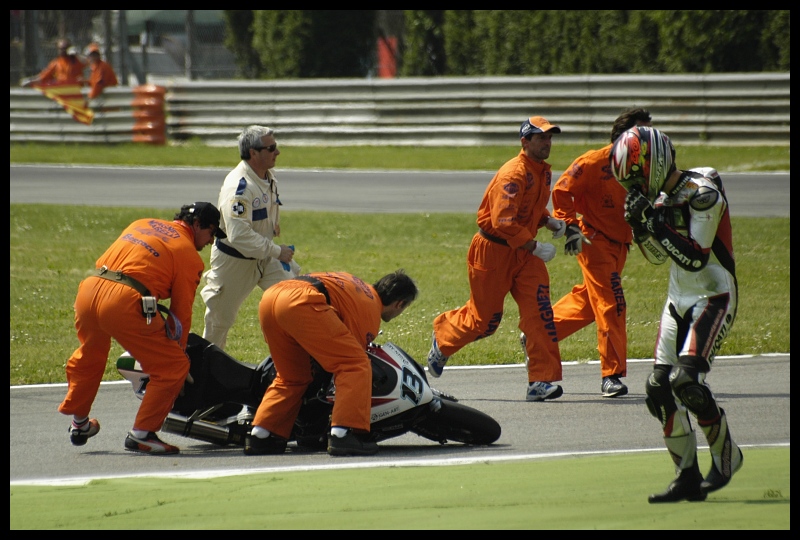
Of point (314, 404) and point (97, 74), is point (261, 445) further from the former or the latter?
point (97, 74)

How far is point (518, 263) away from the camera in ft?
25.6

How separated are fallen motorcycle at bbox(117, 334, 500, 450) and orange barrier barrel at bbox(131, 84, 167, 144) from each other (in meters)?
17.4

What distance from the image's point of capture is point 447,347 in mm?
8047

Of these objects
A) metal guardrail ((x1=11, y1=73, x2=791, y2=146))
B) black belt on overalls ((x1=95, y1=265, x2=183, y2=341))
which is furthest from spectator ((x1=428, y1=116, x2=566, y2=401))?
metal guardrail ((x1=11, y1=73, x2=791, y2=146))

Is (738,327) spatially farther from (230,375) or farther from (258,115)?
(258,115)

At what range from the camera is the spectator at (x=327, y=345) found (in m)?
6.02

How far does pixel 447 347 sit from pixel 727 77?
1427 cm

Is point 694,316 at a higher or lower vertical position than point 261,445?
higher

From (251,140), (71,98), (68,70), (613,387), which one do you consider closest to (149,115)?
(71,98)

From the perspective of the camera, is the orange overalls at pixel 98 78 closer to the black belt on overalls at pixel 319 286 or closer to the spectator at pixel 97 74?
the spectator at pixel 97 74

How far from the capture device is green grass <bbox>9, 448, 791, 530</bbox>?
4.63 m

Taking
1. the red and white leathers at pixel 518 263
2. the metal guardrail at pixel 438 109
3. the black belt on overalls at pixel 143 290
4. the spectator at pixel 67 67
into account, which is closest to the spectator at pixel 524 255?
the red and white leathers at pixel 518 263

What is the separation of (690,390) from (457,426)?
1.75m
